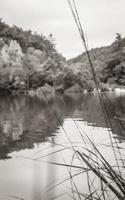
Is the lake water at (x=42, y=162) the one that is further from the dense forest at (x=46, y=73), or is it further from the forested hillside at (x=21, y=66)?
the dense forest at (x=46, y=73)

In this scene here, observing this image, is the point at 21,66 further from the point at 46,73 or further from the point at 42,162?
the point at 42,162

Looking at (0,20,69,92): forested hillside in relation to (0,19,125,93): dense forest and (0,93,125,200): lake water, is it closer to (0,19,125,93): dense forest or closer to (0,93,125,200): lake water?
(0,19,125,93): dense forest

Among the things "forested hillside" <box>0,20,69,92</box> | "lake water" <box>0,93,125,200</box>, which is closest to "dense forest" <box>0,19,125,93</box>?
"forested hillside" <box>0,20,69,92</box>

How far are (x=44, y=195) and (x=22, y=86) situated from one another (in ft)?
128

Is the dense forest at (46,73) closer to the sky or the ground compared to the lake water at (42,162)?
closer to the sky

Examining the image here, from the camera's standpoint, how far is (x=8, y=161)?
21.2 feet

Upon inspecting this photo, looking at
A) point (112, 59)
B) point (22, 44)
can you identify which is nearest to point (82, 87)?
point (112, 59)

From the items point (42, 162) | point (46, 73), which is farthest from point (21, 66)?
point (42, 162)

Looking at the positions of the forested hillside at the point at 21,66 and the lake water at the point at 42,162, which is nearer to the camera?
the lake water at the point at 42,162

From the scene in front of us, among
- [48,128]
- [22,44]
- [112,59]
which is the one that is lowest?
[48,128]

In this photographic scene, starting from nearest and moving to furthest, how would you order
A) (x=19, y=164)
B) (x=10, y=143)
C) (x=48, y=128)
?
(x=19, y=164)
(x=10, y=143)
(x=48, y=128)

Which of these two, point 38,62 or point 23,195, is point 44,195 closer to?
point 23,195

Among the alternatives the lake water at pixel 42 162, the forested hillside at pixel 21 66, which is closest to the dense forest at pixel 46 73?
the forested hillside at pixel 21 66

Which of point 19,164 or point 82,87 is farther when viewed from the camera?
point 82,87
